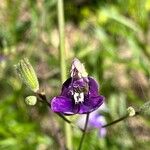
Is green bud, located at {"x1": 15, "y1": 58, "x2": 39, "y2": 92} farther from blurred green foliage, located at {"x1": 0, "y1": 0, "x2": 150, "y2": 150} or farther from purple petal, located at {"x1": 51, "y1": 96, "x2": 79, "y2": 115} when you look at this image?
blurred green foliage, located at {"x1": 0, "y1": 0, "x2": 150, "y2": 150}

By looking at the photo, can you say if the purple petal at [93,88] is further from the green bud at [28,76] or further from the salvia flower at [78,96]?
the green bud at [28,76]

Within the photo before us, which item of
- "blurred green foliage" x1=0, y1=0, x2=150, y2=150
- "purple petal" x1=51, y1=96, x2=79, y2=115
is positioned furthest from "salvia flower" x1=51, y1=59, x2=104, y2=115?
"blurred green foliage" x1=0, y1=0, x2=150, y2=150

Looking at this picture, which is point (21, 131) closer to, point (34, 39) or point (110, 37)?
point (34, 39)

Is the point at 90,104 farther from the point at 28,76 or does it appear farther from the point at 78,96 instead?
the point at 28,76

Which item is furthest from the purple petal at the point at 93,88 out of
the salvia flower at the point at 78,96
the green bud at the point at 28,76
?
the green bud at the point at 28,76

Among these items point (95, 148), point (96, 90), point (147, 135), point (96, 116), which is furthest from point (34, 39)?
point (96, 90)
